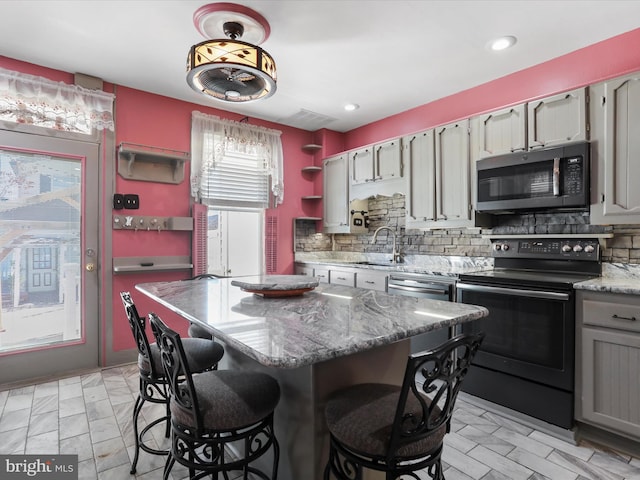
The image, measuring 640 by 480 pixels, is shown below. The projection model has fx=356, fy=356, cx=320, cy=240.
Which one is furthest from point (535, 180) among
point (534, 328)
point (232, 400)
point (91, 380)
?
point (91, 380)

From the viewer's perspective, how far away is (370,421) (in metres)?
1.18

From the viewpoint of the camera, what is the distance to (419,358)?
3.22 ft

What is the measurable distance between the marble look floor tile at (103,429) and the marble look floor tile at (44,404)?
0.44 metres

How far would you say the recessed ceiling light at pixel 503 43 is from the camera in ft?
8.57

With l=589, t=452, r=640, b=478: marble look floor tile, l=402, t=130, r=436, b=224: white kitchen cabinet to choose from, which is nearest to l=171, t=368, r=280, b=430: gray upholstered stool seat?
l=589, t=452, r=640, b=478: marble look floor tile

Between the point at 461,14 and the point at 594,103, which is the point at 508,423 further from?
the point at 461,14

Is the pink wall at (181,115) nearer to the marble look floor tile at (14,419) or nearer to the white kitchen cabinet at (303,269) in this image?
the white kitchen cabinet at (303,269)

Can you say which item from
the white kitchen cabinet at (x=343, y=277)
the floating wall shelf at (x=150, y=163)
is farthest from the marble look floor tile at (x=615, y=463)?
the floating wall shelf at (x=150, y=163)

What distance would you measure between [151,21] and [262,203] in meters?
2.27

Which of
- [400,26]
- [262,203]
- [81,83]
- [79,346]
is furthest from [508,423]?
[81,83]

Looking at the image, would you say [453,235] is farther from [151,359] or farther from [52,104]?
[52,104]

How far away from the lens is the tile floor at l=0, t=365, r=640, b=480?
6.10 ft

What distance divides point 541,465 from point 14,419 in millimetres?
3258

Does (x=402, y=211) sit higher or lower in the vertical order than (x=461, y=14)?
lower
